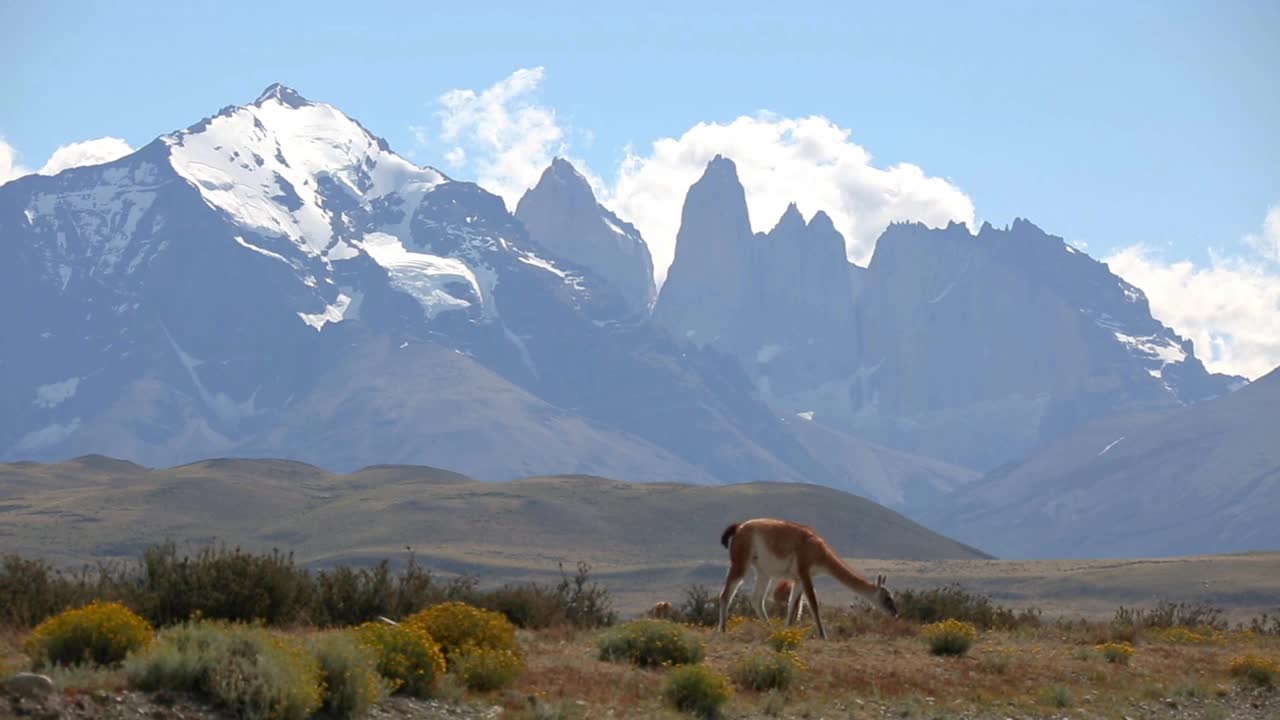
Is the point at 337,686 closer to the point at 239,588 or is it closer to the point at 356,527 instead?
the point at 239,588

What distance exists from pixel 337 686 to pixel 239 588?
17.3 ft

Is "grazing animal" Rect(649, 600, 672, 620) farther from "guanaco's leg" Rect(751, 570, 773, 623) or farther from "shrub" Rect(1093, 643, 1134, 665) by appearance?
"shrub" Rect(1093, 643, 1134, 665)

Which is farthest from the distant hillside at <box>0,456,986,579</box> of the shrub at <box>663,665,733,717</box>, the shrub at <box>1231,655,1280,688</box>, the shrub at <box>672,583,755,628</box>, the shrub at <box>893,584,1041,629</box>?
the shrub at <box>663,665,733,717</box>

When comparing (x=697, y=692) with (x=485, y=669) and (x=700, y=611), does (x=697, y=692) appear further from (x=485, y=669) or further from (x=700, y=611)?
(x=700, y=611)

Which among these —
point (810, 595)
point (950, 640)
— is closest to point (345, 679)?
point (810, 595)

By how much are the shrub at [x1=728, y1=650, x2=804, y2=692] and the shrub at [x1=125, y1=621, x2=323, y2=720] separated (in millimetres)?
5390

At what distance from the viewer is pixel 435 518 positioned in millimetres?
142500

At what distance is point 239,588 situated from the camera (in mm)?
17891

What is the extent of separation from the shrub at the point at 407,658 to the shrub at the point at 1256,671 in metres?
11.1

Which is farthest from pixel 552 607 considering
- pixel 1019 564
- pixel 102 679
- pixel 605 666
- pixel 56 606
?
pixel 1019 564

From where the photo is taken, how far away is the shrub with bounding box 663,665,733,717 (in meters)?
15.0

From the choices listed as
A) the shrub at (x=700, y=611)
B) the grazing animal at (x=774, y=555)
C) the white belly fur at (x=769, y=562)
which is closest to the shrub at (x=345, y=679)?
the grazing animal at (x=774, y=555)

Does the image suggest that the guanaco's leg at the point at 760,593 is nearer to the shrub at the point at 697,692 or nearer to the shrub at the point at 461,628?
the shrub at the point at 461,628

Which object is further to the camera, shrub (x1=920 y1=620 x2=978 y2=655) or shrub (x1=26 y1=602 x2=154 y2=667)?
shrub (x1=920 y1=620 x2=978 y2=655)
